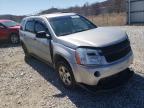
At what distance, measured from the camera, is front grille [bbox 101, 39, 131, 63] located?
196 inches

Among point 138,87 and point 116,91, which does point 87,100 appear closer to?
point 116,91

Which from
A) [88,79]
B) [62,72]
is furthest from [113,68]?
[62,72]

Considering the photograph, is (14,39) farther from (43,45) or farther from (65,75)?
(65,75)

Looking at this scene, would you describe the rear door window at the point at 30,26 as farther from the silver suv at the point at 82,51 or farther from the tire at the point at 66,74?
the tire at the point at 66,74

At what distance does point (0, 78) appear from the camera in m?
7.54

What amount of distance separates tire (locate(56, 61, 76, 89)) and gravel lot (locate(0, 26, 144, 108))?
0.66 ft

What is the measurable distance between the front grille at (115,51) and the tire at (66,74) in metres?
0.98

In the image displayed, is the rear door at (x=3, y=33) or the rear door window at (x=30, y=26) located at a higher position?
the rear door window at (x=30, y=26)

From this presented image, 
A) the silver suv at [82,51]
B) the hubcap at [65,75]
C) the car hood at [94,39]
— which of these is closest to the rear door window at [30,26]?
the silver suv at [82,51]

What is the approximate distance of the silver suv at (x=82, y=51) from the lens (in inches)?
194

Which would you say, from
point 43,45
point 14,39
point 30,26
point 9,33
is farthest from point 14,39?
point 43,45

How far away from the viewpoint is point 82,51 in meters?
5.02

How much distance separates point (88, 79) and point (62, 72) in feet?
3.69

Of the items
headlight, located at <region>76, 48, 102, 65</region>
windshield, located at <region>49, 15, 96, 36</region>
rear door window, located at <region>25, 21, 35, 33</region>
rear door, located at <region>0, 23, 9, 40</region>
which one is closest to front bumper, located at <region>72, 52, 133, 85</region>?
headlight, located at <region>76, 48, 102, 65</region>
